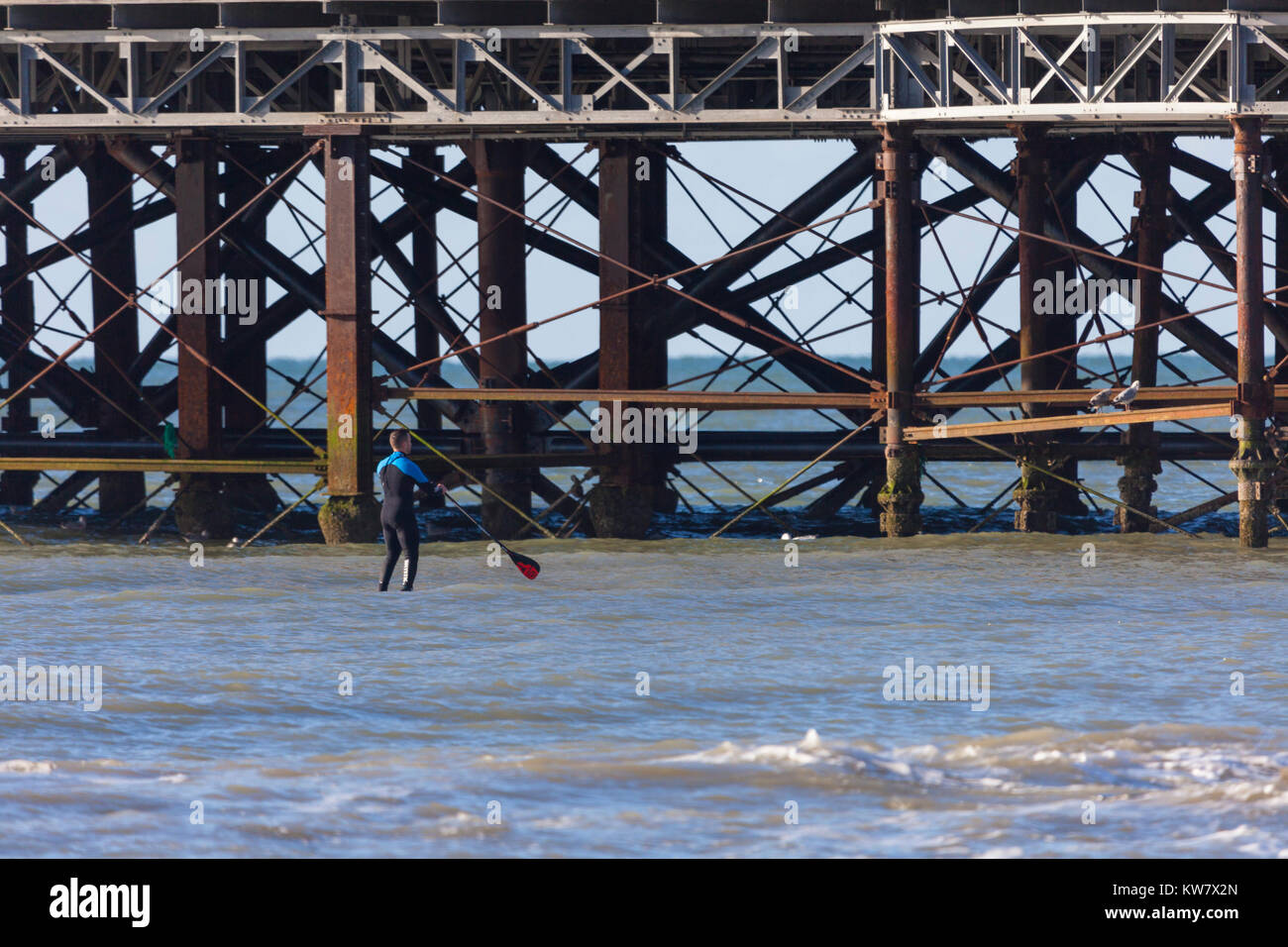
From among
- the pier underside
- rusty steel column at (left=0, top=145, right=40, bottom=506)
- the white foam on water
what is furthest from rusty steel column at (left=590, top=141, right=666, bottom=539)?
the white foam on water

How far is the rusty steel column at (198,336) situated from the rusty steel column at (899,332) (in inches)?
275

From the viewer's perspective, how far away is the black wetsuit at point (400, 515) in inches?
594

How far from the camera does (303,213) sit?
23.1 meters

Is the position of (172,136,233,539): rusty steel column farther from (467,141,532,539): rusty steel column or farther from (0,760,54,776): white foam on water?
(0,760,54,776): white foam on water

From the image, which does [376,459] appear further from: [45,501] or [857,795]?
[857,795]

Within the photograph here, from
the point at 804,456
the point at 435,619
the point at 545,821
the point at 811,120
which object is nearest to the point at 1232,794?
the point at 545,821

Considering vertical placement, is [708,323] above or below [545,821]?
above

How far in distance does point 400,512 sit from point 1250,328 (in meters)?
7.74

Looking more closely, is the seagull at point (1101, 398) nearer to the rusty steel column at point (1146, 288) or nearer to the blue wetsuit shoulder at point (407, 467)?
the rusty steel column at point (1146, 288)

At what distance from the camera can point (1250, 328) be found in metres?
16.4

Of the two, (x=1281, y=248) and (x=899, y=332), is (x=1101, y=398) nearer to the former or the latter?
(x=899, y=332)

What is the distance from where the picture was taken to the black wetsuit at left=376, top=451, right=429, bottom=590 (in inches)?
594

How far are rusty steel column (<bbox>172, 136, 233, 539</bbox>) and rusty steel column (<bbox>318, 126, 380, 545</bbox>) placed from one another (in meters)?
1.82
